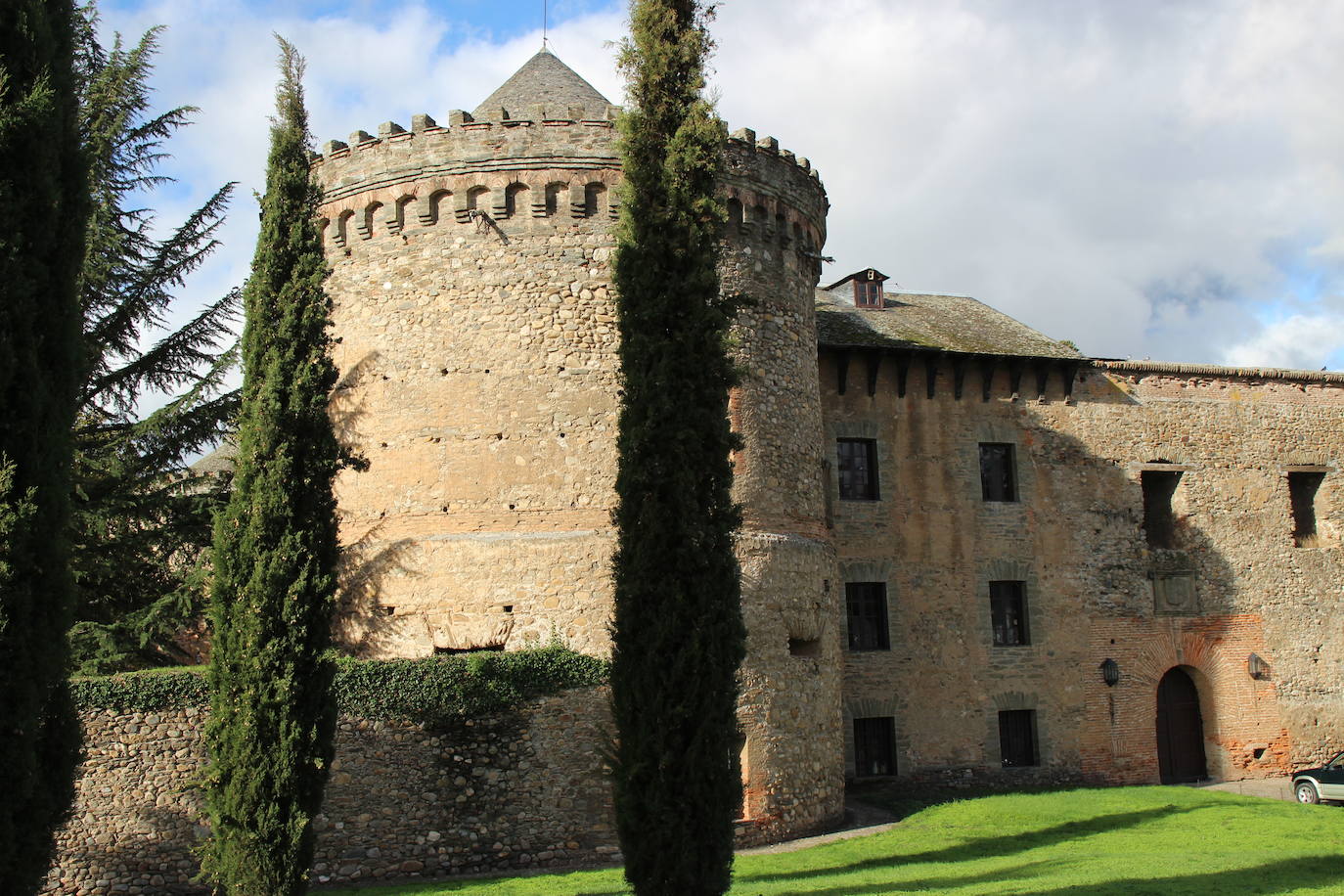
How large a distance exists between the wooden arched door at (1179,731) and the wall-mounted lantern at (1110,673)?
50.3 inches

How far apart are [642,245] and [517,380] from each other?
4.32m

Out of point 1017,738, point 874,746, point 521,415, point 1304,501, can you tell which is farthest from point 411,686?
point 1304,501

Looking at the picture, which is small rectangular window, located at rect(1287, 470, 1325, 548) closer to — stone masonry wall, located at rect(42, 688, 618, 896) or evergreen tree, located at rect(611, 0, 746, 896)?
stone masonry wall, located at rect(42, 688, 618, 896)

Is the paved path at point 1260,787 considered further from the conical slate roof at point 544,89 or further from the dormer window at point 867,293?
the conical slate roof at point 544,89

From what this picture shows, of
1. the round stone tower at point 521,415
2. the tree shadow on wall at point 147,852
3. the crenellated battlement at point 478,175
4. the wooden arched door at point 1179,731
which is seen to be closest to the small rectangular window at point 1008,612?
the wooden arched door at point 1179,731

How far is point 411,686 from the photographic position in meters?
13.6

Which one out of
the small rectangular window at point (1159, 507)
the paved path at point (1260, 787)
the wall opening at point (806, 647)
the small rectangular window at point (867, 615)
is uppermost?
the small rectangular window at point (1159, 507)

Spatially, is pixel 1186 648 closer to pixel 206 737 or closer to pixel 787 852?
pixel 787 852

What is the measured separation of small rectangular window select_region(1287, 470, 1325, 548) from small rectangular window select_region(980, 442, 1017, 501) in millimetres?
6777

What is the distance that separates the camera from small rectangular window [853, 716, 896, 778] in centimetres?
2020

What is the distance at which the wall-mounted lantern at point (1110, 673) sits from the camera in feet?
71.2

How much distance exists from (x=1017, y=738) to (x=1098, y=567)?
3770mm

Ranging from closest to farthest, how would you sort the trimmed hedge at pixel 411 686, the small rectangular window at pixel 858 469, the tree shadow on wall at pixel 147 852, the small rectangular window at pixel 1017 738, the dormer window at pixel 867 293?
the tree shadow on wall at pixel 147 852
the trimmed hedge at pixel 411 686
the small rectangular window at pixel 1017 738
the small rectangular window at pixel 858 469
the dormer window at pixel 867 293

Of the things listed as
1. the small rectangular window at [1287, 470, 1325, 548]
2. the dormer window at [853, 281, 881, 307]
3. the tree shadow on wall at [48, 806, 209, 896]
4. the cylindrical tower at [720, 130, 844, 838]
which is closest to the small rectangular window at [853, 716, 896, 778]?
the cylindrical tower at [720, 130, 844, 838]
